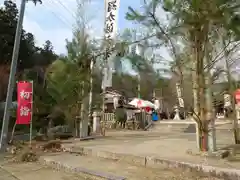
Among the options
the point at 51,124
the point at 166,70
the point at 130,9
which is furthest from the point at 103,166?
the point at 51,124

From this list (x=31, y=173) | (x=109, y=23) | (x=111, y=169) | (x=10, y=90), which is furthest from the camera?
(x=109, y=23)

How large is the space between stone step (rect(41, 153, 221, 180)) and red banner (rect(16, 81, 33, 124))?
2919 millimetres

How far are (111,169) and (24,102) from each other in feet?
18.5

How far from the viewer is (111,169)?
647 cm

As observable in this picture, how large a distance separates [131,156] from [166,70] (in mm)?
2424

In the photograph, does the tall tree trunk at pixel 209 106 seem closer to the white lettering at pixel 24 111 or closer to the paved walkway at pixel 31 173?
the paved walkway at pixel 31 173

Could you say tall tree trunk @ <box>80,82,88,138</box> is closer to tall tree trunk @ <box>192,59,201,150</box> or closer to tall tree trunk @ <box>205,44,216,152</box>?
tall tree trunk @ <box>192,59,201,150</box>

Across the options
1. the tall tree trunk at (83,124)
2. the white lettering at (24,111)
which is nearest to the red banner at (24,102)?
the white lettering at (24,111)

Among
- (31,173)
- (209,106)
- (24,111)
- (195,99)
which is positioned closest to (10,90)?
(24,111)

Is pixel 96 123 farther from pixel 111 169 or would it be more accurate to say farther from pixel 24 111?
pixel 111 169

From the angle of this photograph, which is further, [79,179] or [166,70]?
[166,70]

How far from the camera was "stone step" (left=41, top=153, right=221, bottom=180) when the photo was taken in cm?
575

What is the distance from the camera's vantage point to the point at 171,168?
632 centimetres

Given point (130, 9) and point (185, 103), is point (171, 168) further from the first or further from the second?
point (130, 9)
